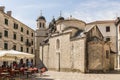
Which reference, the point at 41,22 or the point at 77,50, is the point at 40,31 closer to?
the point at 41,22

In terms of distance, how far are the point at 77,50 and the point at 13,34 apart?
1401 cm

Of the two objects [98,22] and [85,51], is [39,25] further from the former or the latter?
[85,51]

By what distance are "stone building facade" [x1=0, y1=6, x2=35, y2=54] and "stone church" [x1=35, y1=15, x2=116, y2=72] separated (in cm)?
507

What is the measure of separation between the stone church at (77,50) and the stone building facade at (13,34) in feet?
16.6

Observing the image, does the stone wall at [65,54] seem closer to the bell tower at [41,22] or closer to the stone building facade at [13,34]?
the stone building facade at [13,34]

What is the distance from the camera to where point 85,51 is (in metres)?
34.7

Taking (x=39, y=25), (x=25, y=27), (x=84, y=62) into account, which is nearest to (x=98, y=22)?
(x=39, y=25)

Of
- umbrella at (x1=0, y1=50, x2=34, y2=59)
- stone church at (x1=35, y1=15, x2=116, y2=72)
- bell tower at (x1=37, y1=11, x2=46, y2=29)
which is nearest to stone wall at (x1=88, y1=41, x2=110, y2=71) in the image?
stone church at (x1=35, y1=15, x2=116, y2=72)

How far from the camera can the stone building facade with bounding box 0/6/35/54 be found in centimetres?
3944

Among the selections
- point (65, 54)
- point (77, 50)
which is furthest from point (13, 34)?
point (77, 50)

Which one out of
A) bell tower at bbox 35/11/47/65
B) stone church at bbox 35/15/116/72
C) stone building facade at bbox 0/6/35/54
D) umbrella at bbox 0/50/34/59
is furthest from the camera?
bell tower at bbox 35/11/47/65

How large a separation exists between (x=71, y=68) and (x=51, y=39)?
9155mm

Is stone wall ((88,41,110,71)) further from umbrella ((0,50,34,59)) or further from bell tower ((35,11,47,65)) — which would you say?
bell tower ((35,11,47,65))

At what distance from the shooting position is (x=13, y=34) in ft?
145
